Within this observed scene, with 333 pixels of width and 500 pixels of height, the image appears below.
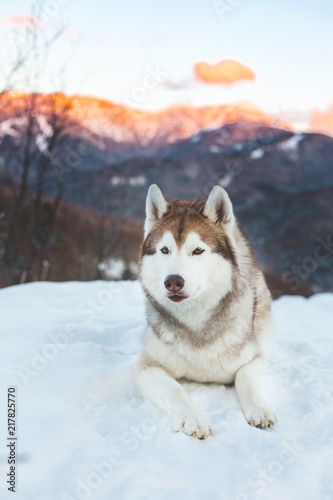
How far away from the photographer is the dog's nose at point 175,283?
2939 mm

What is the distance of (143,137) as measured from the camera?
53.6ft

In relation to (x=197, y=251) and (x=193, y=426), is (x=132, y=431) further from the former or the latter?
(x=197, y=251)

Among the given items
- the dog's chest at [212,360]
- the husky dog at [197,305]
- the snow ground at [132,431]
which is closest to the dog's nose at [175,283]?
the husky dog at [197,305]

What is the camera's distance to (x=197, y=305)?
3.31 metres

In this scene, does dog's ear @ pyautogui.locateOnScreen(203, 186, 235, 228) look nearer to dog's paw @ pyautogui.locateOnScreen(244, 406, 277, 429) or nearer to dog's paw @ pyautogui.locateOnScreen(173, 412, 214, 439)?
dog's paw @ pyautogui.locateOnScreen(244, 406, 277, 429)

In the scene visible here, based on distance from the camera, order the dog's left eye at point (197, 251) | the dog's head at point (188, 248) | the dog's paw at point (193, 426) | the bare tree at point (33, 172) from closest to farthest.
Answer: the dog's paw at point (193, 426)
the dog's head at point (188, 248)
the dog's left eye at point (197, 251)
the bare tree at point (33, 172)

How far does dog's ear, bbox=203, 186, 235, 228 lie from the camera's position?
3.46 meters

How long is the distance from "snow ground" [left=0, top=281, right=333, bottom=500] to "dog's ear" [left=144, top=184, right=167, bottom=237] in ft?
4.82

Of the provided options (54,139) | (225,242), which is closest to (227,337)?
(225,242)

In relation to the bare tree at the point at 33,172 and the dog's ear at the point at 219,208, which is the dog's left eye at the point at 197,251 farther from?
the bare tree at the point at 33,172

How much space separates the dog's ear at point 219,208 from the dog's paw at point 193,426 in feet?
5.56

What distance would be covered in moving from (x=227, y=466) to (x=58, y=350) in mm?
2225

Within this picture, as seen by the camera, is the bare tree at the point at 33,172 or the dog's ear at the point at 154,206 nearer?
the dog's ear at the point at 154,206

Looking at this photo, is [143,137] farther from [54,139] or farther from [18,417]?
[18,417]
